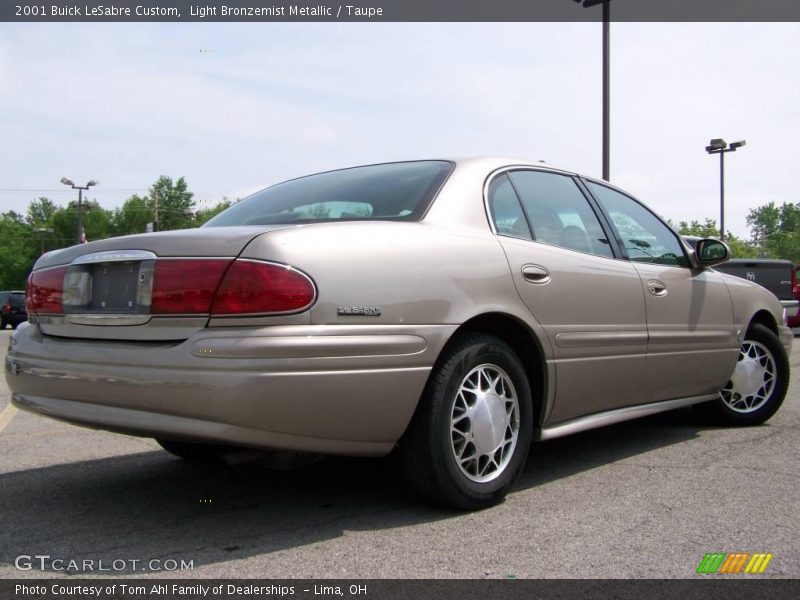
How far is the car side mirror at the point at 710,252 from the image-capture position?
4.54 meters

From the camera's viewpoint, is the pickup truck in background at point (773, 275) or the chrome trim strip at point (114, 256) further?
the pickup truck in background at point (773, 275)

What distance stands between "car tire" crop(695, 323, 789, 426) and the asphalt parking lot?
2.16 feet

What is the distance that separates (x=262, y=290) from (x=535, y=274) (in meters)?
1.31

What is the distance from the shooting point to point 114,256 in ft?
9.15

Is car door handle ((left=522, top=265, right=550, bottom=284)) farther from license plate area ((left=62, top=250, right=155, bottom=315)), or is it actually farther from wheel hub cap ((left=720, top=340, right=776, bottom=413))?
wheel hub cap ((left=720, top=340, right=776, bottom=413))

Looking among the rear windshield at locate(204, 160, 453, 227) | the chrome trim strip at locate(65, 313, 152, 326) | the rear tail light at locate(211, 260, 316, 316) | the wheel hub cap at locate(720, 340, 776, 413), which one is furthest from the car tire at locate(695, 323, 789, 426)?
the chrome trim strip at locate(65, 313, 152, 326)

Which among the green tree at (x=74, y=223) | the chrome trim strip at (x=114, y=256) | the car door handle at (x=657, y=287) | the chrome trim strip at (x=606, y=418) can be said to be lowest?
the chrome trim strip at (x=606, y=418)

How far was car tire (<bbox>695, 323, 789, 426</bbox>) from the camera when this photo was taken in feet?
16.1

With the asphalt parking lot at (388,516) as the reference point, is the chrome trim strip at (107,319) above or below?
above

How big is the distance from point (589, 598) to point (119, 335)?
1.74 meters

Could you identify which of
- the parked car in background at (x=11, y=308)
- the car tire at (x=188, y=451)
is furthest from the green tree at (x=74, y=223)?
the car tire at (x=188, y=451)

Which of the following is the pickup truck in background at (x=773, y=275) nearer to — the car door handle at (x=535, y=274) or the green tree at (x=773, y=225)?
the car door handle at (x=535, y=274)

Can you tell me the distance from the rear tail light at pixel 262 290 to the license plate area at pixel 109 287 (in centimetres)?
31

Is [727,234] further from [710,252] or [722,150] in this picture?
[710,252]
